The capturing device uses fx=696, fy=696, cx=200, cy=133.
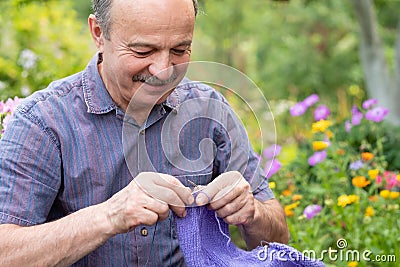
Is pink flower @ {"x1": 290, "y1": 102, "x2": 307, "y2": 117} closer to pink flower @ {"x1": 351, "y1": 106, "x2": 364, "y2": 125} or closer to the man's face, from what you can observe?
pink flower @ {"x1": 351, "y1": 106, "x2": 364, "y2": 125}

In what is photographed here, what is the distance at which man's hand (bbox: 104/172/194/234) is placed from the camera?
170 cm

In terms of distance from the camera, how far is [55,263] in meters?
1.82

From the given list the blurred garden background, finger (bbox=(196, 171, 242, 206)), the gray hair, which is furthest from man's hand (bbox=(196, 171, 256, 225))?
the gray hair

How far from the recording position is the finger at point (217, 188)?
179 centimetres

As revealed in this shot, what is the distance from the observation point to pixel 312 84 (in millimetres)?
8797

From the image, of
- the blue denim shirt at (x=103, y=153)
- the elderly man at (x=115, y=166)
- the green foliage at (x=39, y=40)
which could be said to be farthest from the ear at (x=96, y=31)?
the green foliage at (x=39, y=40)

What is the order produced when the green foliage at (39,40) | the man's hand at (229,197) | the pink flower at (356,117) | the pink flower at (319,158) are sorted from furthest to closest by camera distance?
the green foliage at (39,40)
the pink flower at (356,117)
the pink flower at (319,158)
the man's hand at (229,197)

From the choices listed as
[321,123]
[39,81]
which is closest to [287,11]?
[39,81]

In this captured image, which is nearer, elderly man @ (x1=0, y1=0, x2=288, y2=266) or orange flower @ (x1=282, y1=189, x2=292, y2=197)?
elderly man @ (x1=0, y1=0, x2=288, y2=266)

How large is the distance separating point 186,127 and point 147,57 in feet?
0.94

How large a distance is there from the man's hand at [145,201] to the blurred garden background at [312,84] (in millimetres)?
394

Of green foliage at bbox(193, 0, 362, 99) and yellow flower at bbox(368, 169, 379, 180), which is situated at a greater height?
green foliage at bbox(193, 0, 362, 99)

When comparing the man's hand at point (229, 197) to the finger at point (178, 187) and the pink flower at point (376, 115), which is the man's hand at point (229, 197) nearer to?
the finger at point (178, 187)

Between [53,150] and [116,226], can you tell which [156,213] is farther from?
[53,150]
